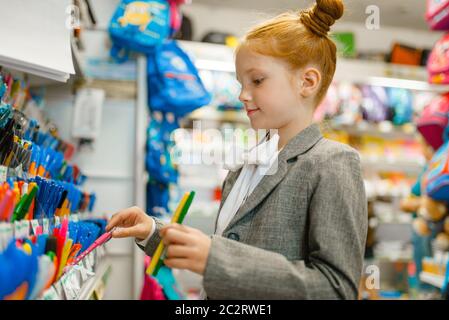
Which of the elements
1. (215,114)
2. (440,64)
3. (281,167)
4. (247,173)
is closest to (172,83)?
(215,114)

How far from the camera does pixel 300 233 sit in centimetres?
79

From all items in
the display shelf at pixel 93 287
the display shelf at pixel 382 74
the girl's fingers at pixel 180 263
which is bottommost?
the display shelf at pixel 93 287

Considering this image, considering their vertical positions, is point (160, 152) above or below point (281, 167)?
above

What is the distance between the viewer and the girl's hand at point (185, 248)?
2.10 feet

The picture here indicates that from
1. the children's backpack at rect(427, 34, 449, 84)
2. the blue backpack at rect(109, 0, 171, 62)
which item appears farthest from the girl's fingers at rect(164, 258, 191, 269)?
the blue backpack at rect(109, 0, 171, 62)

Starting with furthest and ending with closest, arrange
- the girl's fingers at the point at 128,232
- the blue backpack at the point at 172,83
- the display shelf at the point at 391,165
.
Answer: the display shelf at the point at 391,165
the blue backpack at the point at 172,83
the girl's fingers at the point at 128,232

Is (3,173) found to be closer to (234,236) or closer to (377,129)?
(234,236)

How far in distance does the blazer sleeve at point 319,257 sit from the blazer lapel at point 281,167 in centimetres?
7

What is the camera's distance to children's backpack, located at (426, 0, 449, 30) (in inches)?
92.0

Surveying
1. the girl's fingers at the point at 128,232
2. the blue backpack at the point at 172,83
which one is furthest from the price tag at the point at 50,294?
the blue backpack at the point at 172,83

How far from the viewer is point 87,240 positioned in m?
0.93

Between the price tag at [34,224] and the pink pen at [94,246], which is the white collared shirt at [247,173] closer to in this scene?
the pink pen at [94,246]

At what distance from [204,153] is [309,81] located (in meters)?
1.57

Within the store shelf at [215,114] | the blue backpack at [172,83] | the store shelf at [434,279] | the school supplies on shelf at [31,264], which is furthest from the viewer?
A: the store shelf at [215,114]
